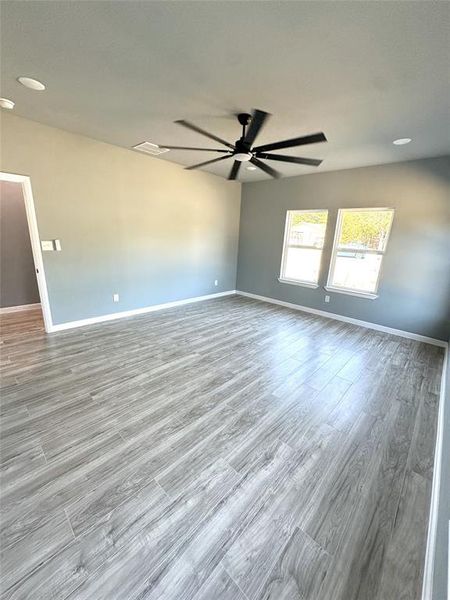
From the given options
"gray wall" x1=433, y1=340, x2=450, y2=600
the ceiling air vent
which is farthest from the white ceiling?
"gray wall" x1=433, y1=340, x2=450, y2=600

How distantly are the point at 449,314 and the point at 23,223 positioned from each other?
7.50 m

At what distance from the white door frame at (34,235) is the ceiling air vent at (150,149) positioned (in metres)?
1.62

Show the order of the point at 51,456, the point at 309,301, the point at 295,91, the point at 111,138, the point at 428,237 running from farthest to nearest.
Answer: the point at 309,301 → the point at 428,237 → the point at 111,138 → the point at 295,91 → the point at 51,456

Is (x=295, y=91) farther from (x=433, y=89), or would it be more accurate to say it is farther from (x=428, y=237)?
(x=428, y=237)

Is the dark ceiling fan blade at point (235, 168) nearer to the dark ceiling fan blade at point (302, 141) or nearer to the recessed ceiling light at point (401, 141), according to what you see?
the dark ceiling fan blade at point (302, 141)

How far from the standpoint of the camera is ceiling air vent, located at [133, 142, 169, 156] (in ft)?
12.3

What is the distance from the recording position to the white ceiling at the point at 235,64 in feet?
4.81

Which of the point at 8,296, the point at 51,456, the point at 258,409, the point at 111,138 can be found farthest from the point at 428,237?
the point at 8,296

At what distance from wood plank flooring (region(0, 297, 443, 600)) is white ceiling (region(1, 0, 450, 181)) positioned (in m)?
2.81

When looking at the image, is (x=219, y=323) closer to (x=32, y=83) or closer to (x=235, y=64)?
(x=235, y=64)

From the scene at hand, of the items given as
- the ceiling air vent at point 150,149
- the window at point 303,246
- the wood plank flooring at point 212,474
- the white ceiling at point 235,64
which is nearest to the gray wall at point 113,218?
the ceiling air vent at point 150,149

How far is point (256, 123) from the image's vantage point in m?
2.01

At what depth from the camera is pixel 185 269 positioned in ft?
17.8

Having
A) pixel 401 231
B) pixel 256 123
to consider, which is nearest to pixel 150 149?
pixel 256 123
